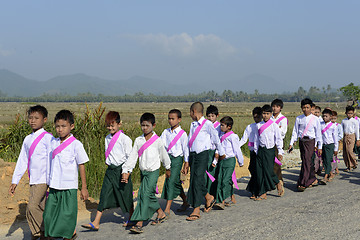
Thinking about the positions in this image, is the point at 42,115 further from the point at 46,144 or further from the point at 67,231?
the point at 67,231

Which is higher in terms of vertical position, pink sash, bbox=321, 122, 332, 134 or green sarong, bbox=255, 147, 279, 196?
pink sash, bbox=321, 122, 332, 134

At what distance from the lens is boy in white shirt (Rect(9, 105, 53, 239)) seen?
17.1 feet

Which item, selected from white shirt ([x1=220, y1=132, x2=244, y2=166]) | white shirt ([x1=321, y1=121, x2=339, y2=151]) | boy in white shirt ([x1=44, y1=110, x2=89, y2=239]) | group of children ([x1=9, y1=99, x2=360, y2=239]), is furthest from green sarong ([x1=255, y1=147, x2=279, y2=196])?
boy in white shirt ([x1=44, y1=110, x2=89, y2=239])

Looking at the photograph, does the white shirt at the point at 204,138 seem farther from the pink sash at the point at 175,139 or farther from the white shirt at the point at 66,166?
the white shirt at the point at 66,166

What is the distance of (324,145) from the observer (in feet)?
35.0

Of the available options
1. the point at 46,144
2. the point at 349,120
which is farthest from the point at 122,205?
the point at 349,120

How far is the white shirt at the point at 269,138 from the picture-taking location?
8.11 meters

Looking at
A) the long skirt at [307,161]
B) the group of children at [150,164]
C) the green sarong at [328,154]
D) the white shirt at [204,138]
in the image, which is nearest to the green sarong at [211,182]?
the group of children at [150,164]

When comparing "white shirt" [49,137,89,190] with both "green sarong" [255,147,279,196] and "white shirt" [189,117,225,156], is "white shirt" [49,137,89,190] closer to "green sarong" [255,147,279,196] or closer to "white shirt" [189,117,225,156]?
"white shirt" [189,117,225,156]

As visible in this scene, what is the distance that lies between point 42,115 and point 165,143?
7.14 feet

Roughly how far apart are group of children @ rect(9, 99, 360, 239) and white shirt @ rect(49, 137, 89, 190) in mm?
13

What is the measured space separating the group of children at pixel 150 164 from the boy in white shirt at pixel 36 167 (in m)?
0.01

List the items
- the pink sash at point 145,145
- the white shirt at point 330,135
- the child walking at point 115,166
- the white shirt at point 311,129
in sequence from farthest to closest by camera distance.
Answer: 1. the white shirt at point 330,135
2. the white shirt at point 311,129
3. the pink sash at point 145,145
4. the child walking at point 115,166

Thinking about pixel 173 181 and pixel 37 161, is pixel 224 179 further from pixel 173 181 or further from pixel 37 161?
pixel 37 161
